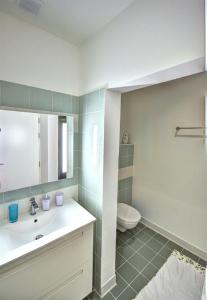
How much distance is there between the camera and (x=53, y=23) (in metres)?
1.21

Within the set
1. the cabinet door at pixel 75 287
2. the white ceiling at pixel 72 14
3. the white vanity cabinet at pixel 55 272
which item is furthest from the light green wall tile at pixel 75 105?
the cabinet door at pixel 75 287

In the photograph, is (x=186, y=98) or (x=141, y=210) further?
(x=141, y=210)

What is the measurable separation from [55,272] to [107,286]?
70cm

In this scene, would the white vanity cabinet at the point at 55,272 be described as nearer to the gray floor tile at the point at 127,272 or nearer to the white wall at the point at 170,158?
the gray floor tile at the point at 127,272

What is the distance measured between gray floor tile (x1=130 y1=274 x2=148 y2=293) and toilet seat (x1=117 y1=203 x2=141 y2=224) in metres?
0.58

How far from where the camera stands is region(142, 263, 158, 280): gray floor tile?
1.56m

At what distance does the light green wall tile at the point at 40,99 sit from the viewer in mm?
1267

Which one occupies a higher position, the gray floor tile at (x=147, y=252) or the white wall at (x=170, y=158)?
the white wall at (x=170, y=158)

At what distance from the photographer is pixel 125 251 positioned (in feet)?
6.18

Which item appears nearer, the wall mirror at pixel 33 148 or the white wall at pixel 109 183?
the wall mirror at pixel 33 148

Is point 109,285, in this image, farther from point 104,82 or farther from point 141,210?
point 104,82

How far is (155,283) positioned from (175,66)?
6.22 ft

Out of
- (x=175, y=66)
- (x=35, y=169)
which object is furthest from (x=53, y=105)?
(x=175, y=66)

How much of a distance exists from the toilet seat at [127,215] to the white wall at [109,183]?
24.3 inches
